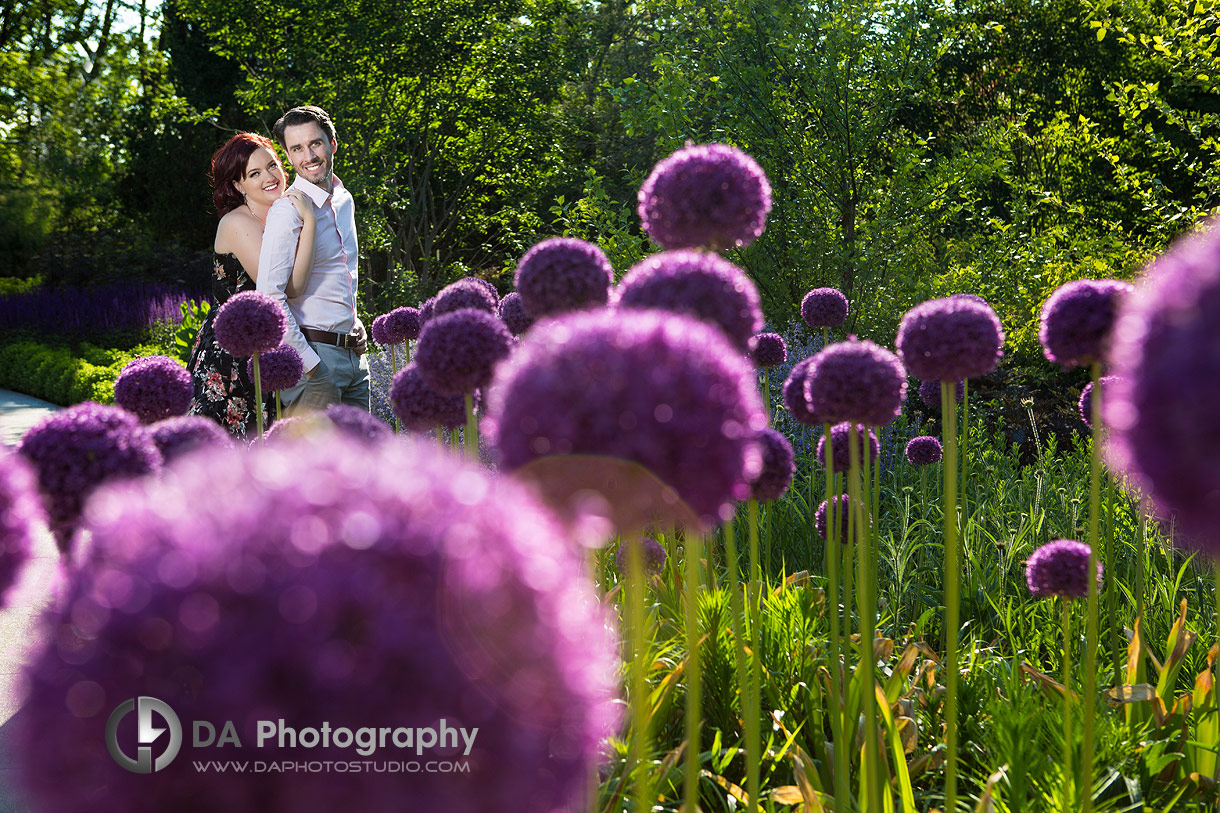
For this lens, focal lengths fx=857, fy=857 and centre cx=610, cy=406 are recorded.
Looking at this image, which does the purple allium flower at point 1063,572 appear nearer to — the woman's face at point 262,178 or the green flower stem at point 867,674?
the green flower stem at point 867,674

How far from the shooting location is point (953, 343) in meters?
2.18

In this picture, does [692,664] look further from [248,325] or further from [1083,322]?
[248,325]

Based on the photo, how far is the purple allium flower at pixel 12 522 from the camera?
120 centimetres

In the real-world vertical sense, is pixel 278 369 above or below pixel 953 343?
below

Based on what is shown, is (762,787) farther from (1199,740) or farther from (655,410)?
(655,410)

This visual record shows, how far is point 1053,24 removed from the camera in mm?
23156

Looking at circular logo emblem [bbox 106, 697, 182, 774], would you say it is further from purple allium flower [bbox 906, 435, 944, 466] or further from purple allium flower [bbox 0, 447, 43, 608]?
purple allium flower [bbox 906, 435, 944, 466]

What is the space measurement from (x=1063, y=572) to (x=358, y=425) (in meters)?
2.30

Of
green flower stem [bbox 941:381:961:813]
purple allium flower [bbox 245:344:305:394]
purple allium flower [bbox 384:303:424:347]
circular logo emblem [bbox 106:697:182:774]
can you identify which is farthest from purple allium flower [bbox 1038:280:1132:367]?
purple allium flower [bbox 384:303:424:347]

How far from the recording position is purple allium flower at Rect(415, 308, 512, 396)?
6.09 ft

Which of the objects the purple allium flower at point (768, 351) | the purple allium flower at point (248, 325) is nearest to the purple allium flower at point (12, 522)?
the purple allium flower at point (248, 325)

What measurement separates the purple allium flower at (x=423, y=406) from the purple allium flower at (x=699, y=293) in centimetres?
76

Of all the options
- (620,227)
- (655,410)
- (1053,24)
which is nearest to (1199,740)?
(655,410)

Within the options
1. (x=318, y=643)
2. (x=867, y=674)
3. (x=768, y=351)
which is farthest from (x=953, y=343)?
(x=768, y=351)
